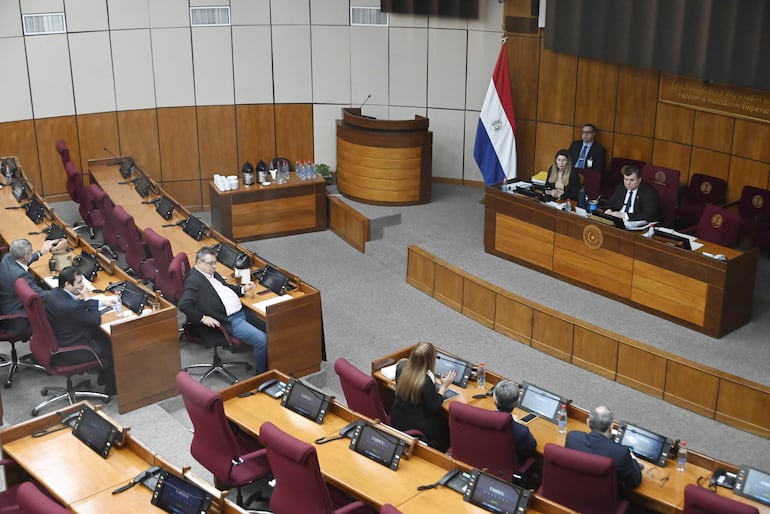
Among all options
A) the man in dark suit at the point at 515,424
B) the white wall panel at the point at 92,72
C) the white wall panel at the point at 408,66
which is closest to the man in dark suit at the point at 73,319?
the man in dark suit at the point at 515,424

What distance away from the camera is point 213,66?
40.3 ft

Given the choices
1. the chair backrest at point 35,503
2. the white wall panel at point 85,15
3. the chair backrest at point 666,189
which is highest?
the white wall panel at point 85,15

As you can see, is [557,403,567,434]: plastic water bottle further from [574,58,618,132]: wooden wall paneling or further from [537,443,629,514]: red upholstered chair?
[574,58,618,132]: wooden wall paneling

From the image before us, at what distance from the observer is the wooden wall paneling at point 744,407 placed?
711 cm

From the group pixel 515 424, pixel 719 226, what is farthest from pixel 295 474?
pixel 719 226

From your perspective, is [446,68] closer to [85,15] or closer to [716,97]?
[716,97]

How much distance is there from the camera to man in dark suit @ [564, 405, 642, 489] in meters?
5.22

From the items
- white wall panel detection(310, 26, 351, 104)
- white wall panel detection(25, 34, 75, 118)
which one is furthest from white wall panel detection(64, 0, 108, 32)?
white wall panel detection(310, 26, 351, 104)

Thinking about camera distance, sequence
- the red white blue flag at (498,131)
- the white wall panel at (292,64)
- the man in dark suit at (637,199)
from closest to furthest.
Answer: the man in dark suit at (637,199), the red white blue flag at (498,131), the white wall panel at (292,64)

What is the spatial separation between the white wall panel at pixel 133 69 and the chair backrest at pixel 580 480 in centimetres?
867

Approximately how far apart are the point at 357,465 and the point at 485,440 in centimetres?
80

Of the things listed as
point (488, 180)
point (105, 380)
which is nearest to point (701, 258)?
point (488, 180)

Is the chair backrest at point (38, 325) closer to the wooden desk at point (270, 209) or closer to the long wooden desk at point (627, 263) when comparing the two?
the wooden desk at point (270, 209)

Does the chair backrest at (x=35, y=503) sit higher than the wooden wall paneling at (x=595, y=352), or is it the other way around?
the chair backrest at (x=35, y=503)
